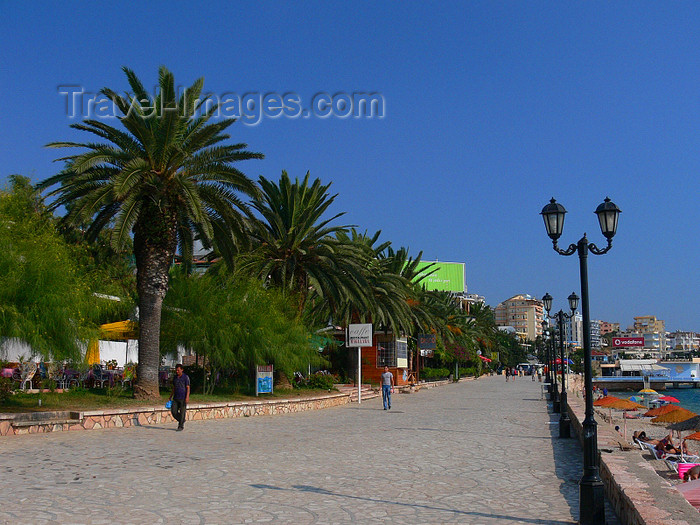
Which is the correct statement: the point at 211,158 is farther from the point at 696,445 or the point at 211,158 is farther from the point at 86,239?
the point at 696,445

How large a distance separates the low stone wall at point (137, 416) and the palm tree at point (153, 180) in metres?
1.75

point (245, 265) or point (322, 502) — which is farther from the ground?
point (245, 265)

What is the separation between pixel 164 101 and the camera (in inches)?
785

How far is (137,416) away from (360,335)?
14.3m

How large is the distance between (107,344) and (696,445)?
73.9ft

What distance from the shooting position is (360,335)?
30812 mm

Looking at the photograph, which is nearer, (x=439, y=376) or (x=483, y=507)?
(x=483, y=507)

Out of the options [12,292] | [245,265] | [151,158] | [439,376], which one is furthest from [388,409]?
[439,376]

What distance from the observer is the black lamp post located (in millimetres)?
7309

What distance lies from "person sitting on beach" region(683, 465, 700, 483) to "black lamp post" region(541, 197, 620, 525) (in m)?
4.46

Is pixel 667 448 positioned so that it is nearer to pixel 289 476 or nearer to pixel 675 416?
pixel 675 416

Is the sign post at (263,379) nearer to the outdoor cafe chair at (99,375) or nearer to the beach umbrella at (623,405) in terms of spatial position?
the outdoor cafe chair at (99,375)

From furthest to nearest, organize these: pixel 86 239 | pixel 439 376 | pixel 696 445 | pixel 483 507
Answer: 1. pixel 439 376
2. pixel 696 445
3. pixel 86 239
4. pixel 483 507

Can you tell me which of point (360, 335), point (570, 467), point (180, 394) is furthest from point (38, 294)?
point (360, 335)
